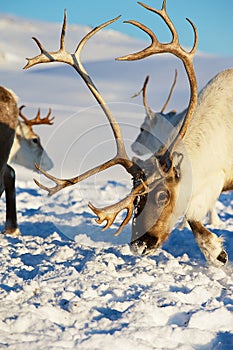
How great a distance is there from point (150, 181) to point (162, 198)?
194 millimetres

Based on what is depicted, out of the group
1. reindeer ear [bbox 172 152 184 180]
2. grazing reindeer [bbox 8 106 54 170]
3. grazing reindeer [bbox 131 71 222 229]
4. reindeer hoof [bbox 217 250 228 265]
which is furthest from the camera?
grazing reindeer [bbox 8 106 54 170]

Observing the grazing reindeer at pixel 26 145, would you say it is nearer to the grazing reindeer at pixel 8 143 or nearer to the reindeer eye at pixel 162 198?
the grazing reindeer at pixel 8 143

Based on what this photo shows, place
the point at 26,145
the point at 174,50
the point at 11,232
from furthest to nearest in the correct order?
the point at 26,145 → the point at 11,232 → the point at 174,50

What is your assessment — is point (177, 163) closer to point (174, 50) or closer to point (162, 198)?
point (162, 198)

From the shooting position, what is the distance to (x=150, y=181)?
5.00 m

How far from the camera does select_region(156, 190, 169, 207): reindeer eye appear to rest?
5055 millimetres

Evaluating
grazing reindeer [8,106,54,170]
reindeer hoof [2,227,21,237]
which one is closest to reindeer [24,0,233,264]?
reindeer hoof [2,227,21,237]

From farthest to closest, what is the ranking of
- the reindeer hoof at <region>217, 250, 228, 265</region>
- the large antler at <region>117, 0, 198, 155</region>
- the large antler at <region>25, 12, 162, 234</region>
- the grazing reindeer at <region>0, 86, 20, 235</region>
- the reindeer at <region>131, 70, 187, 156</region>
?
the reindeer at <region>131, 70, 187, 156</region> < the grazing reindeer at <region>0, 86, 20, 235</region> < the reindeer hoof at <region>217, 250, 228, 265</region> < the large antler at <region>25, 12, 162, 234</region> < the large antler at <region>117, 0, 198, 155</region>

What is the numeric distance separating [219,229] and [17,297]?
354 cm

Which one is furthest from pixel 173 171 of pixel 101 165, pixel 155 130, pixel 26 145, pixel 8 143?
pixel 26 145

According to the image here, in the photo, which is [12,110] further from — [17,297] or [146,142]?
[146,142]

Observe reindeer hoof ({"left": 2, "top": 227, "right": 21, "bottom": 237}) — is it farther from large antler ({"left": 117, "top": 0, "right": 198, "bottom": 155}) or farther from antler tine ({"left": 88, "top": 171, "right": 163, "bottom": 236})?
large antler ({"left": 117, "top": 0, "right": 198, "bottom": 155})

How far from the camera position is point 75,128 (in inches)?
667

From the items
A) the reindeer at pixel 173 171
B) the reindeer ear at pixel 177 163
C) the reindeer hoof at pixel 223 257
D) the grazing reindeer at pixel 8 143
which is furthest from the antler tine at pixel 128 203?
the grazing reindeer at pixel 8 143
